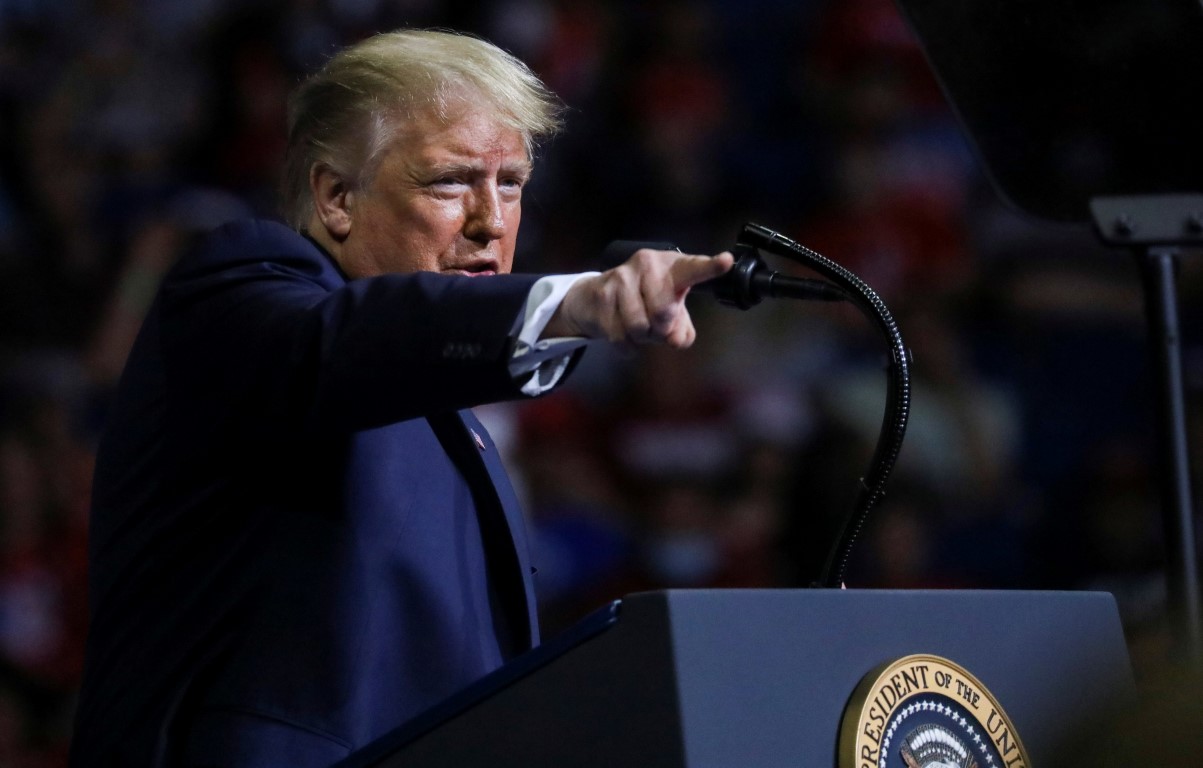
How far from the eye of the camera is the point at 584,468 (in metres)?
4.17

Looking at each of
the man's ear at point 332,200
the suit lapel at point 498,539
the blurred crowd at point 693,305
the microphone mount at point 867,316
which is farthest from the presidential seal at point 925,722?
the blurred crowd at point 693,305

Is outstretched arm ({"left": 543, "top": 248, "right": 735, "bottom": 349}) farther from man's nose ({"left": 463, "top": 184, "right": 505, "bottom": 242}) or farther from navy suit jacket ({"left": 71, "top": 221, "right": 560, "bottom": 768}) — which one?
man's nose ({"left": 463, "top": 184, "right": 505, "bottom": 242})

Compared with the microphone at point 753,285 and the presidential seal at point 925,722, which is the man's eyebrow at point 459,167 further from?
the presidential seal at point 925,722

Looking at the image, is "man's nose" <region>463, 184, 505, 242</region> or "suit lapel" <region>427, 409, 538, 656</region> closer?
"suit lapel" <region>427, 409, 538, 656</region>

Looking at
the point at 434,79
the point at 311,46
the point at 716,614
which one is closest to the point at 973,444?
the point at 311,46

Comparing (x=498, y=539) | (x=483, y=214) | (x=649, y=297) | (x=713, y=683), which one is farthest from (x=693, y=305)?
(x=713, y=683)

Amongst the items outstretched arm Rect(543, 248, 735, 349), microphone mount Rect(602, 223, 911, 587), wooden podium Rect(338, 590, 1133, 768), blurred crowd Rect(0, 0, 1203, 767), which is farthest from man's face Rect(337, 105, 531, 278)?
blurred crowd Rect(0, 0, 1203, 767)

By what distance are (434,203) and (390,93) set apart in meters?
0.13

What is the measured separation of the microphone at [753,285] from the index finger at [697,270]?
50mm

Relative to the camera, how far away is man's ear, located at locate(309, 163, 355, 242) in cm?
171

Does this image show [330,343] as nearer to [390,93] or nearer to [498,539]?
[498,539]

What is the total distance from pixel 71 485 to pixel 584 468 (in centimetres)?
132

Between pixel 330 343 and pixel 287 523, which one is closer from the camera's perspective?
pixel 330 343

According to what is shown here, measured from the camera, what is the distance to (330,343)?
123cm
